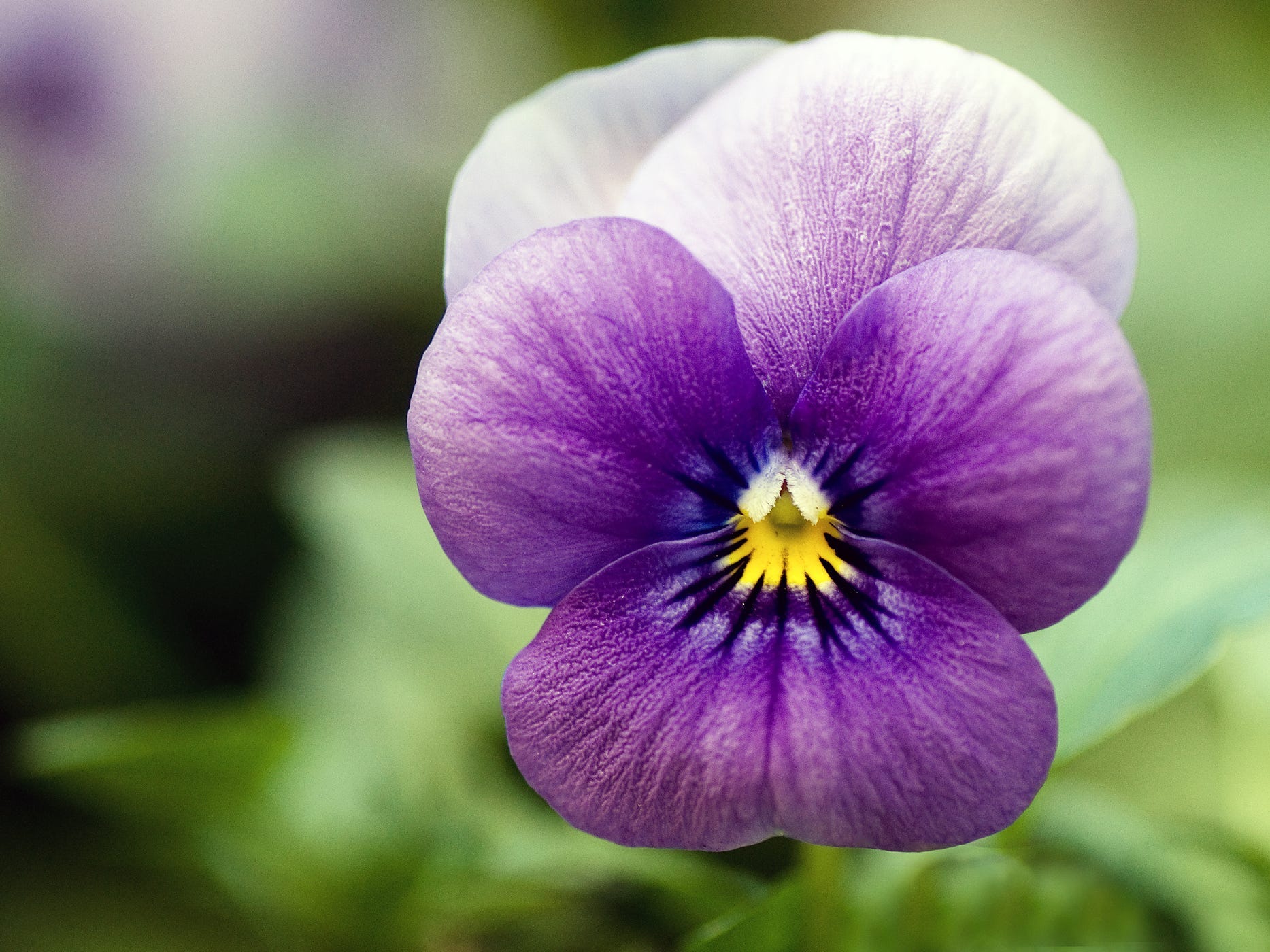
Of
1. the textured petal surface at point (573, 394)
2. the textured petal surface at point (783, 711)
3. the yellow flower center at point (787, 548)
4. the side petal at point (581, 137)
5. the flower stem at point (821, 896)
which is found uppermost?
the side petal at point (581, 137)

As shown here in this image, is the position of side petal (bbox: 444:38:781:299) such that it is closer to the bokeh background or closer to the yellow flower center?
the yellow flower center

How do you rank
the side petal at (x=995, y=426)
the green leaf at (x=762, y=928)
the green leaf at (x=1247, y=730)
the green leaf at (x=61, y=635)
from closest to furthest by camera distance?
the side petal at (x=995, y=426) < the green leaf at (x=762, y=928) < the green leaf at (x=1247, y=730) < the green leaf at (x=61, y=635)

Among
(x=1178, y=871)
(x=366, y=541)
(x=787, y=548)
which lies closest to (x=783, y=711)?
(x=787, y=548)

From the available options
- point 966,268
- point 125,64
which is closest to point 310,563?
point 125,64

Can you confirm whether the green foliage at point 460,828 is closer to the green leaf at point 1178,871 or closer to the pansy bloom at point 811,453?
the green leaf at point 1178,871

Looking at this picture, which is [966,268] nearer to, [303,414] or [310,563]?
[310,563]

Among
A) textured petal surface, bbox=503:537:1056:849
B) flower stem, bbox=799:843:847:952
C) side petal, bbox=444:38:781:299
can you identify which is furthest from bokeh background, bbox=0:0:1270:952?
side petal, bbox=444:38:781:299

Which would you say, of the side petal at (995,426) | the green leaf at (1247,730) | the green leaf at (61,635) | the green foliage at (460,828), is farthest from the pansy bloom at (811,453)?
the green leaf at (61,635)

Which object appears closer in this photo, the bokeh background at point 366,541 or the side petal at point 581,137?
the side petal at point 581,137
